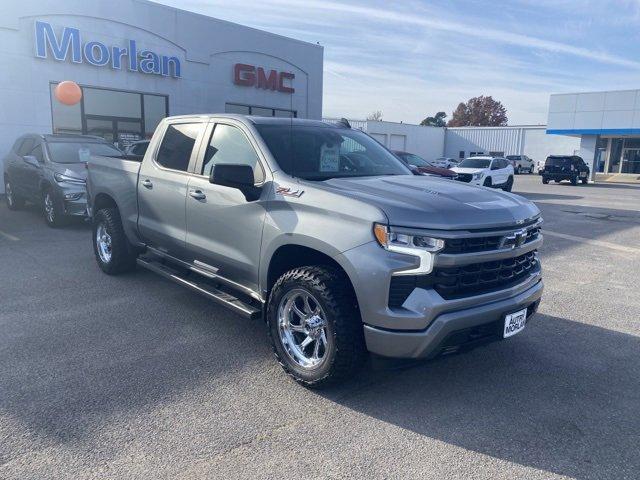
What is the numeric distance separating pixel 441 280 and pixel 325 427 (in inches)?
46.5

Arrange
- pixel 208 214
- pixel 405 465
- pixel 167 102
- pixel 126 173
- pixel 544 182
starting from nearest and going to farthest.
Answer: pixel 405 465 < pixel 208 214 < pixel 126 173 < pixel 167 102 < pixel 544 182

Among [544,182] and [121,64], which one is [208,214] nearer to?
[121,64]

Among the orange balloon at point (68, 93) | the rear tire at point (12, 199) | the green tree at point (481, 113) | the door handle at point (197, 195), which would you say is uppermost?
the green tree at point (481, 113)

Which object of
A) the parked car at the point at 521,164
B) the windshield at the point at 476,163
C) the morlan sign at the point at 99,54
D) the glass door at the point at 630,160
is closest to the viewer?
the morlan sign at the point at 99,54

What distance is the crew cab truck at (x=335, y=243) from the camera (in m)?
3.27

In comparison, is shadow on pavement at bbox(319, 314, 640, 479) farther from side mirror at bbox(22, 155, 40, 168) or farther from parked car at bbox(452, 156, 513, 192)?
parked car at bbox(452, 156, 513, 192)

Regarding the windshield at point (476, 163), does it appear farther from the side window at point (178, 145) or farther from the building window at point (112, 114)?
the side window at point (178, 145)

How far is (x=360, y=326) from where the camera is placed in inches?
137

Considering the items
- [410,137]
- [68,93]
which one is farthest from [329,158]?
Result: [410,137]

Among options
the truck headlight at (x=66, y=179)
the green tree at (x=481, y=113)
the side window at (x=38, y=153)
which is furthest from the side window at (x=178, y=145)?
the green tree at (x=481, y=113)

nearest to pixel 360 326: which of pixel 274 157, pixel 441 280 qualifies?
pixel 441 280

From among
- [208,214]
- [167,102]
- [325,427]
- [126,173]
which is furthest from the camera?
[167,102]

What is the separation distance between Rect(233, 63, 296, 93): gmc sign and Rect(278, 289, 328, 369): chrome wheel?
53.9 feet

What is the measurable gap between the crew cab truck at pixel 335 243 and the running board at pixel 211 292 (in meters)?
0.02
